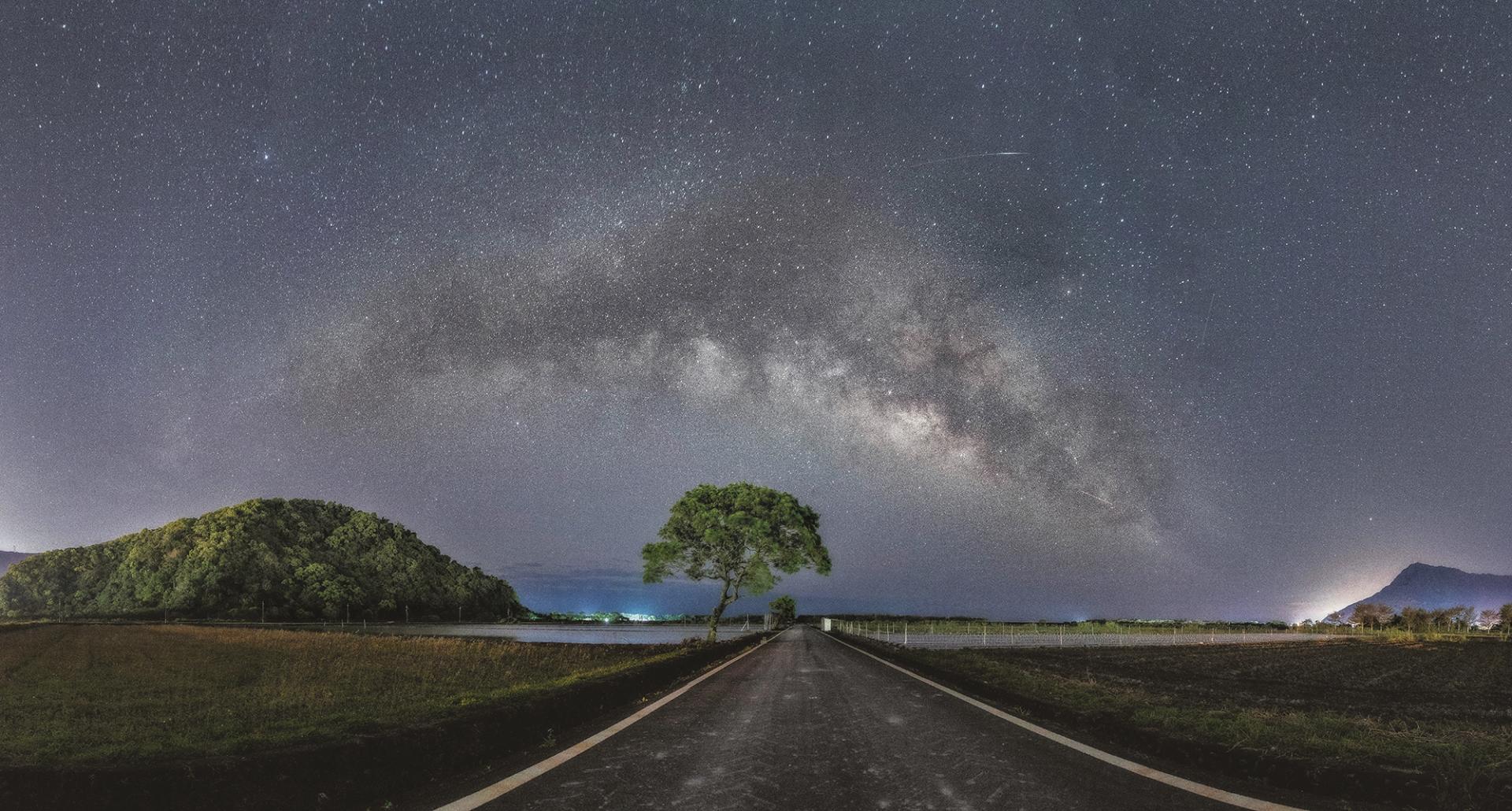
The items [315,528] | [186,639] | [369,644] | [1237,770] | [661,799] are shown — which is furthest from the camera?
[315,528]

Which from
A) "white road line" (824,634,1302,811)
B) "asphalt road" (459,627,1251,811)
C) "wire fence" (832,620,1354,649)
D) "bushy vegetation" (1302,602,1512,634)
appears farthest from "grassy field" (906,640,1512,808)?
"bushy vegetation" (1302,602,1512,634)

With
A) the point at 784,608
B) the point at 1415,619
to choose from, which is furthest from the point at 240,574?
the point at 1415,619

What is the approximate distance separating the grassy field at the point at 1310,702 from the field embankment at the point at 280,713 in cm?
609

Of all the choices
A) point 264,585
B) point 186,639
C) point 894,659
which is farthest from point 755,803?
point 264,585

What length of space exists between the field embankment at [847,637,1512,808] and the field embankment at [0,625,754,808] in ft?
19.0

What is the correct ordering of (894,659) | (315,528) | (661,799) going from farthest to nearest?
(315,528), (894,659), (661,799)

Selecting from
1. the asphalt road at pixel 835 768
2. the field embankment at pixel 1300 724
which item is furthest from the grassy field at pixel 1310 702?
the asphalt road at pixel 835 768

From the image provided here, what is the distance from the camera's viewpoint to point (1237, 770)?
558 cm

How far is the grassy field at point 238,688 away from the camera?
20.7ft

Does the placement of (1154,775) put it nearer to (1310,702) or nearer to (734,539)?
(1310,702)

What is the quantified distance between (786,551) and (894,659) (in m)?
17.0

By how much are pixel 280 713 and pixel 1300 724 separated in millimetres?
14151

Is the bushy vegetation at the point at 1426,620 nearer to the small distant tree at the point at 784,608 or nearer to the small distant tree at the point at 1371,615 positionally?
the small distant tree at the point at 1371,615

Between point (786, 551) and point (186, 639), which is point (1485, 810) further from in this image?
point (186, 639)
